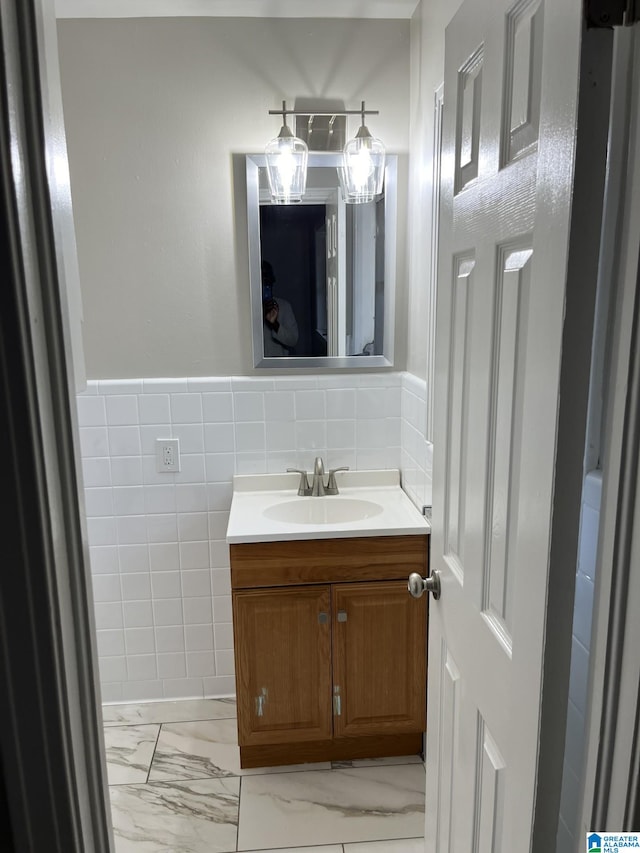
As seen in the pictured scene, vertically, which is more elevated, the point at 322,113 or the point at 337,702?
the point at 322,113

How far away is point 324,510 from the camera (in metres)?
2.49

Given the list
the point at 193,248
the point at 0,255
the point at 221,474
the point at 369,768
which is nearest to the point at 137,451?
the point at 221,474

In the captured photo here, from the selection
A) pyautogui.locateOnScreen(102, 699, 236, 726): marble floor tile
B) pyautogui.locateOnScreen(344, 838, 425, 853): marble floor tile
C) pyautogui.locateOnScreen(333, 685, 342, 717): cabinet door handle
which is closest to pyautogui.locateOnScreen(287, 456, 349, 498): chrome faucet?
pyautogui.locateOnScreen(333, 685, 342, 717): cabinet door handle

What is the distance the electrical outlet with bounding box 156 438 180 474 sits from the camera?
252 cm

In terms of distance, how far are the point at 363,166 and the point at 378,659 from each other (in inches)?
68.1

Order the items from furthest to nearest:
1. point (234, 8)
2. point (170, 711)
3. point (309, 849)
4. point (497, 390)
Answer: point (170, 711)
point (234, 8)
point (309, 849)
point (497, 390)

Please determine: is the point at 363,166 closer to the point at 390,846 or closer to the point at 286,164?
the point at 286,164

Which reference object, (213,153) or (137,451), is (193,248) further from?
(137,451)

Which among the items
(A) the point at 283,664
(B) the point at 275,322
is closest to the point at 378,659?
(A) the point at 283,664

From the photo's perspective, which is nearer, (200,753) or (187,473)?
(200,753)

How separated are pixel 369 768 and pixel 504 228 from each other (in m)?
2.01

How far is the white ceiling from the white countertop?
1657 mm

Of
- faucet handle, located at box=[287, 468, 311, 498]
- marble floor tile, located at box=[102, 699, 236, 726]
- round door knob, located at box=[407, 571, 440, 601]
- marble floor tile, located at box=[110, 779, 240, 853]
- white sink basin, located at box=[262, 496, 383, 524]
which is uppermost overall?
round door knob, located at box=[407, 571, 440, 601]

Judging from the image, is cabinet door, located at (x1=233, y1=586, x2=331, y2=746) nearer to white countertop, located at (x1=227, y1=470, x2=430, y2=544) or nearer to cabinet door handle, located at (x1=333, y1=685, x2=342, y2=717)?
cabinet door handle, located at (x1=333, y1=685, x2=342, y2=717)
